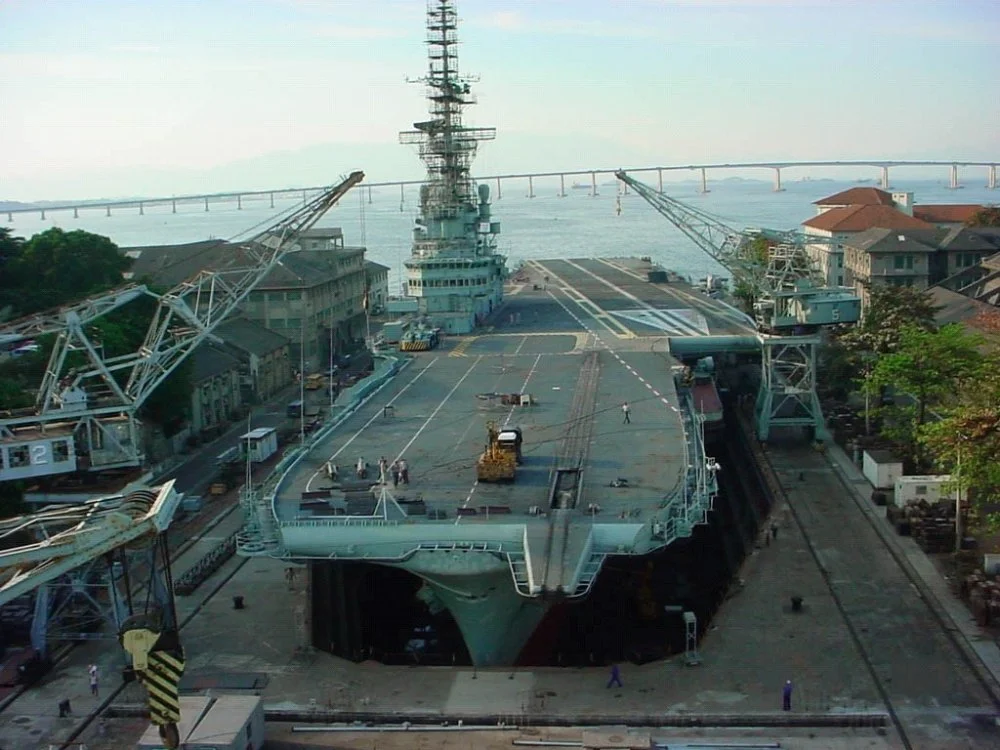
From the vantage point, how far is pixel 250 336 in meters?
55.7

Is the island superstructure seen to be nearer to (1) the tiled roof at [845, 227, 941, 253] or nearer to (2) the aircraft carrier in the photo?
(2) the aircraft carrier

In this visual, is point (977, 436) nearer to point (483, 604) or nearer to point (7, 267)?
point (483, 604)

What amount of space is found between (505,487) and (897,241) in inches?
1954

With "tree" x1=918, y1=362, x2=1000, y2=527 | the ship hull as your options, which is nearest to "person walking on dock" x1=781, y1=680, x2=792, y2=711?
the ship hull

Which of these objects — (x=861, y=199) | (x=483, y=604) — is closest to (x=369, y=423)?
(x=483, y=604)

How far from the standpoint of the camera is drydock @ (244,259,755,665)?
2281cm

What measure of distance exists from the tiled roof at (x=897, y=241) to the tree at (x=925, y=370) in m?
32.9

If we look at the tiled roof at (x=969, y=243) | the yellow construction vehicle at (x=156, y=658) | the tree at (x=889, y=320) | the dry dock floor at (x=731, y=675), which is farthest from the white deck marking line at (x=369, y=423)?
the tiled roof at (x=969, y=243)

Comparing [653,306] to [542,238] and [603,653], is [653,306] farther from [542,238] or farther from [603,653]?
[542,238]

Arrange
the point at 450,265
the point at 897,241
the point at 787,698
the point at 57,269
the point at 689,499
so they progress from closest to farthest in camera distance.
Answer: the point at 787,698, the point at 689,499, the point at 57,269, the point at 450,265, the point at 897,241

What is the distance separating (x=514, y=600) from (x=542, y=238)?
156640mm

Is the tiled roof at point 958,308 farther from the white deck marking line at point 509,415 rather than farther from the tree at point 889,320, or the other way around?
the white deck marking line at point 509,415

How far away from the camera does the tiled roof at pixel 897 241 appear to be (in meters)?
68.2

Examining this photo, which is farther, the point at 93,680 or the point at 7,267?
the point at 7,267
